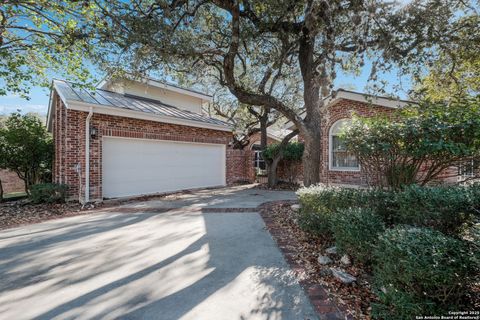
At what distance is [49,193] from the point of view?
7.44 metres

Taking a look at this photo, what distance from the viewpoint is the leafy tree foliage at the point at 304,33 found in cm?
566

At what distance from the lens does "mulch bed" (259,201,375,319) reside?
98.9 inches

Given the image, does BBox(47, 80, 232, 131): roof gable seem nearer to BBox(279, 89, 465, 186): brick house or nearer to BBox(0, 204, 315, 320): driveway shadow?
BBox(0, 204, 315, 320): driveway shadow

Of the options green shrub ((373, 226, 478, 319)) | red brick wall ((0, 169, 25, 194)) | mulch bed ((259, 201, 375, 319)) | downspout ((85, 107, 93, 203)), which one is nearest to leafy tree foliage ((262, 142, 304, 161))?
mulch bed ((259, 201, 375, 319))

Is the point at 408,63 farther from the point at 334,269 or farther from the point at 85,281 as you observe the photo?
the point at 85,281

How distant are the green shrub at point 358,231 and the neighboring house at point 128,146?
25.1 ft

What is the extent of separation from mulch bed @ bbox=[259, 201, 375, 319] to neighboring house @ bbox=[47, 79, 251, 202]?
243 inches

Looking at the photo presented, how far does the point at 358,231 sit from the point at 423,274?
113 centimetres

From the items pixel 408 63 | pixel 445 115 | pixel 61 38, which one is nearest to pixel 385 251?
pixel 445 115

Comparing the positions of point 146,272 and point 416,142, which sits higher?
point 416,142

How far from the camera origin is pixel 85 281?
3.06m

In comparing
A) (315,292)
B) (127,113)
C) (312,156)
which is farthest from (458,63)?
(127,113)

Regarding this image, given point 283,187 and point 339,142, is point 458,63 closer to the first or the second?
point 339,142

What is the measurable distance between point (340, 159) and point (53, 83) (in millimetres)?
12285
